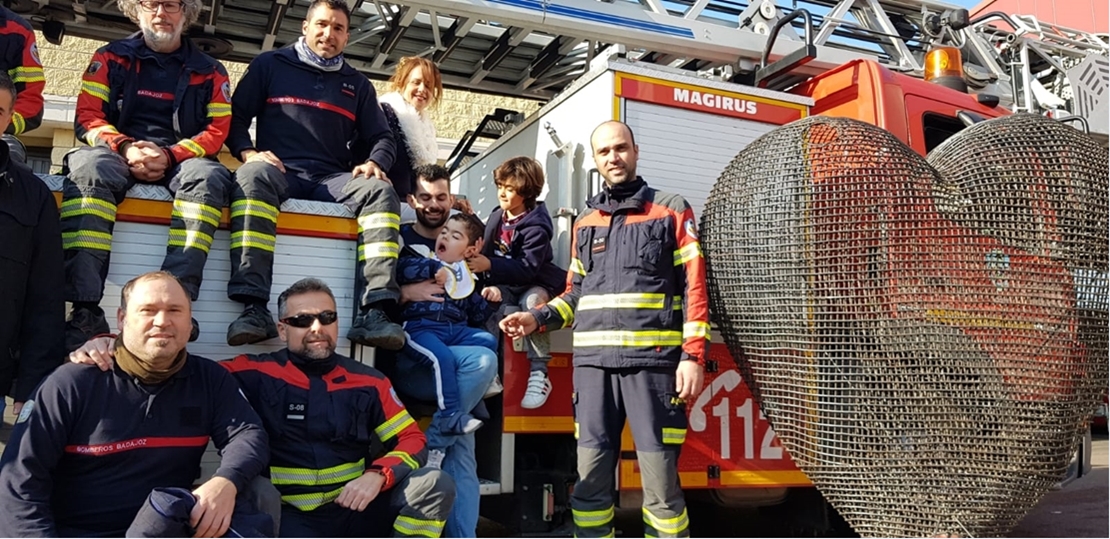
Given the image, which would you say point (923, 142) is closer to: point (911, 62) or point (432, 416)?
point (911, 62)

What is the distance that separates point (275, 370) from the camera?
10.1 ft

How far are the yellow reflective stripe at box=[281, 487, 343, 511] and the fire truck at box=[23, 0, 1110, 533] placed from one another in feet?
2.14

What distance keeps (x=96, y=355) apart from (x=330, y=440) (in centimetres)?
82

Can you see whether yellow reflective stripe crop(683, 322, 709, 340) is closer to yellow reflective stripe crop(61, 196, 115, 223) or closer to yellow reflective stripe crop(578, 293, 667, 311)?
yellow reflective stripe crop(578, 293, 667, 311)

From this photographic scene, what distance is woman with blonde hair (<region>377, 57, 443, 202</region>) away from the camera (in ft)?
14.6

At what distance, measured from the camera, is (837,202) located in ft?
11.2

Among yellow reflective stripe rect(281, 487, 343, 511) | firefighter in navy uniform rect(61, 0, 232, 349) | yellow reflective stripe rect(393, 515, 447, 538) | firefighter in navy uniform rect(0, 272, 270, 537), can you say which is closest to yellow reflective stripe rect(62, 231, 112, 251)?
firefighter in navy uniform rect(61, 0, 232, 349)

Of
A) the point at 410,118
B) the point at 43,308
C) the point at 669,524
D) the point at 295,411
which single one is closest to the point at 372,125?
the point at 410,118

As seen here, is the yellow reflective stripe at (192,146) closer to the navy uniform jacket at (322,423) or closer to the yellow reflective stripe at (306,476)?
the navy uniform jacket at (322,423)

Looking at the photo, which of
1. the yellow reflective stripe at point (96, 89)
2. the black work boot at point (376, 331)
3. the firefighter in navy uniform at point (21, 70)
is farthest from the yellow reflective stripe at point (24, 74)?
the black work boot at point (376, 331)

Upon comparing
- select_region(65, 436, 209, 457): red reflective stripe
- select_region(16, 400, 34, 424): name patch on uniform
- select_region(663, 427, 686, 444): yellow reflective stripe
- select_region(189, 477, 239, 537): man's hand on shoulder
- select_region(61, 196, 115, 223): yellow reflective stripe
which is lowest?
select_region(189, 477, 239, 537): man's hand on shoulder

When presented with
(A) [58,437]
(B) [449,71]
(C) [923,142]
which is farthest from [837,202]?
(B) [449,71]

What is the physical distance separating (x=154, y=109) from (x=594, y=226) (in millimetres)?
1933

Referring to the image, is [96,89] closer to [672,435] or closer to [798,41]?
[672,435]
